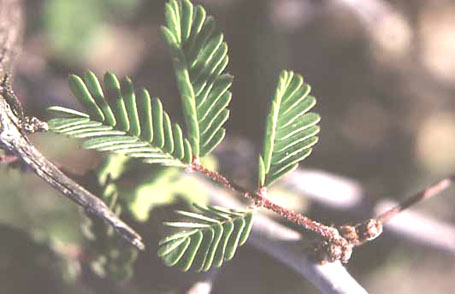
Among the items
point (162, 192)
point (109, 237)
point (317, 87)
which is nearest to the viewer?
point (109, 237)

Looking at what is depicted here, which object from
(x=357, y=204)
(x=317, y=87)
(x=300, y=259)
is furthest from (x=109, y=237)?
(x=317, y=87)

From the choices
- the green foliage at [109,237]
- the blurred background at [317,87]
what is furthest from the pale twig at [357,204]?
the green foliage at [109,237]

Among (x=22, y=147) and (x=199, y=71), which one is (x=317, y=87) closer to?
(x=199, y=71)

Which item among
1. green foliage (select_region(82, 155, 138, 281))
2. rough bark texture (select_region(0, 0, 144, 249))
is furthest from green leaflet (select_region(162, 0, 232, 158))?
green foliage (select_region(82, 155, 138, 281))

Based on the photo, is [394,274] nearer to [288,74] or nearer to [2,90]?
[288,74]

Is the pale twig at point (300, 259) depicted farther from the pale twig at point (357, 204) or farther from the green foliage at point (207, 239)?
the pale twig at point (357, 204)

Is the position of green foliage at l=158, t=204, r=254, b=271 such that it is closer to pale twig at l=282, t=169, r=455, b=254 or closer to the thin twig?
the thin twig
